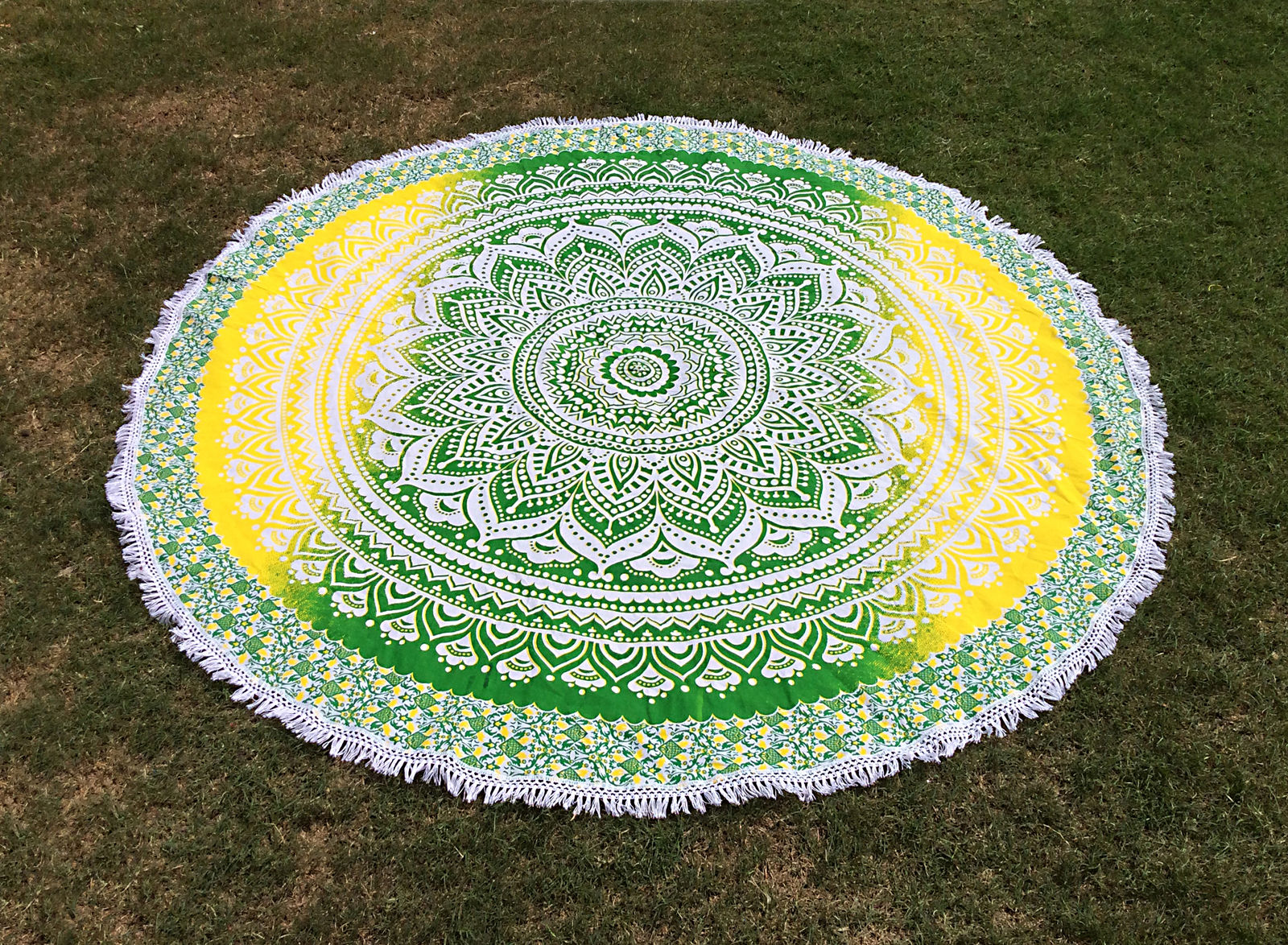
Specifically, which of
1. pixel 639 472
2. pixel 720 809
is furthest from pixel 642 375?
pixel 720 809

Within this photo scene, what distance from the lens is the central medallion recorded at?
373 centimetres

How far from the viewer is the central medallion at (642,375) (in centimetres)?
373

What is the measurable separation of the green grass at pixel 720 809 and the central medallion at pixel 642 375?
138 cm

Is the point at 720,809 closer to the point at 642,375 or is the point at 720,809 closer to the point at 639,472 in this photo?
the point at 639,472

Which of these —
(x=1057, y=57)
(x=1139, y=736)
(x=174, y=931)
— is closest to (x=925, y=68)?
(x=1057, y=57)

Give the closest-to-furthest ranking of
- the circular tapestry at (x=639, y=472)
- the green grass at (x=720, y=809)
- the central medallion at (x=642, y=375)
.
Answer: the green grass at (x=720, y=809) < the circular tapestry at (x=639, y=472) < the central medallion at (x=642, y=375)

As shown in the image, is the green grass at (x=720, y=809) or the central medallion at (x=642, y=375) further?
the central medallion at (x=642, y=375)

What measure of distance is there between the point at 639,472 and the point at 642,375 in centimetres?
49

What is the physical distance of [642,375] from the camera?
3.91 metres

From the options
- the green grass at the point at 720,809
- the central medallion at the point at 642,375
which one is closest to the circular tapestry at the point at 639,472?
the central medallion at the point at 642,375

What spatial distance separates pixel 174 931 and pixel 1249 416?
12.5 feet

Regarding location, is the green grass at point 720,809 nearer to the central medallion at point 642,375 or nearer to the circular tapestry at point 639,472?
the circular tapestry at point 639,472

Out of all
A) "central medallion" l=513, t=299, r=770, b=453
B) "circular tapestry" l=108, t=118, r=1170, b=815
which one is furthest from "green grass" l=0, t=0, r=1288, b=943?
"central medallion" l=513, t=299, r=770, b=453

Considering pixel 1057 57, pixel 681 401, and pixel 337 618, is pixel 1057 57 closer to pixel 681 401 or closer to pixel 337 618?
pixel 681 401
